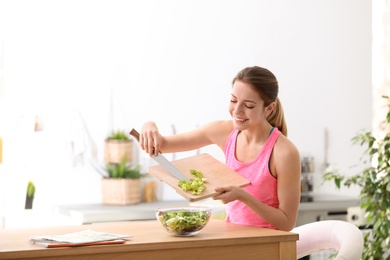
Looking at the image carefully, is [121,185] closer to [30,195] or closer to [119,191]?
[119,191]

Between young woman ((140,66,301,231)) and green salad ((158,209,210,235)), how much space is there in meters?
0.29

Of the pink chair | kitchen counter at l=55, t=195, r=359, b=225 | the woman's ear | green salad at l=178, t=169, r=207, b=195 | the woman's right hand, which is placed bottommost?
kitchen counter at l=55, t=195, r=359, b=225

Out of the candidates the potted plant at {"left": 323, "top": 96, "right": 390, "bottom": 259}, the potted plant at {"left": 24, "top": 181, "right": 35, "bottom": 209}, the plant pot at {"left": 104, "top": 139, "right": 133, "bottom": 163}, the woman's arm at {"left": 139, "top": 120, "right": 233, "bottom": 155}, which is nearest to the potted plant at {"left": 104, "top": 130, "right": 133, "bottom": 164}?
the plant pot at {"left": 104, "top": 139, "right": 133, "bottom": 163}

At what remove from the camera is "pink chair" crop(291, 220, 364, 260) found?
9.49ft

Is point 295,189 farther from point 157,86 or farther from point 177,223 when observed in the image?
point 157,86

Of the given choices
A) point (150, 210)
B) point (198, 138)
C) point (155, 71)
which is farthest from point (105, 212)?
point (198, 138)

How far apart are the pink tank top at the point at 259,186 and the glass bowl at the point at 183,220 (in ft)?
1.31

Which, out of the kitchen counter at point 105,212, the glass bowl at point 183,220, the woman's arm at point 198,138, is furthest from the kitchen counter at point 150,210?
the glass bowl at point 183,220

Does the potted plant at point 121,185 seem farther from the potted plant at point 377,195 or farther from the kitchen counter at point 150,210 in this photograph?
the potted plant at point 377,195

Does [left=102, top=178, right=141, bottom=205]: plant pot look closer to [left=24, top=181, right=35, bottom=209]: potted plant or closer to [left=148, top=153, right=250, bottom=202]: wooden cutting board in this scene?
[left=24, top=181, right=35, bottom=209]: potted plant

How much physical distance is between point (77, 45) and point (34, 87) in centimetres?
42

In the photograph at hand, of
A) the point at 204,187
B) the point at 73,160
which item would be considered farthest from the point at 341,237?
the point at 73,160

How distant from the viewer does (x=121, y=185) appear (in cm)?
520

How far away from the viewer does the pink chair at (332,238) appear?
114 inches
